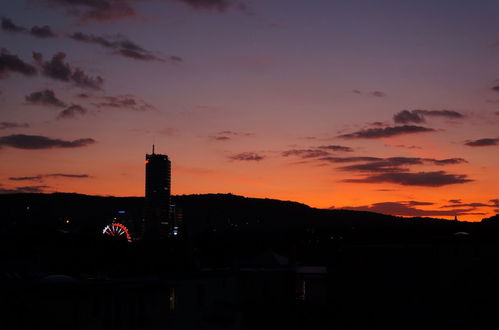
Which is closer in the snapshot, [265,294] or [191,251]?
[265,294]

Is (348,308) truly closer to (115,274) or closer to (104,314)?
(104,314)

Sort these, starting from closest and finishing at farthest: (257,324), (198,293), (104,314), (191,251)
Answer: (104,314)
(198,293)
(257,324)
(191,251)

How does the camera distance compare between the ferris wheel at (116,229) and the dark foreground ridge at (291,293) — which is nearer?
the dark foreground ridge at (291,293)

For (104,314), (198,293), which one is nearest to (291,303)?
(198,293)

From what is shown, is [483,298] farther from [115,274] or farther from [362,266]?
[115,274]

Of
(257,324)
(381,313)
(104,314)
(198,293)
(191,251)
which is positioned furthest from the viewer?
(191,251)

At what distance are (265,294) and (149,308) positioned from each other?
16.1 metres

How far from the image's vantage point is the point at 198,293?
172 ft

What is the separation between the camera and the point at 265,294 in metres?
60.1

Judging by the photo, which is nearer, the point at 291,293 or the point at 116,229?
the point at 291,293

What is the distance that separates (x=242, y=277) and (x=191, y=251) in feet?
27.6

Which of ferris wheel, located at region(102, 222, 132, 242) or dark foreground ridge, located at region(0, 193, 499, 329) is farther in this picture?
ferris wheel, located at region(102, 222, 132, 242)

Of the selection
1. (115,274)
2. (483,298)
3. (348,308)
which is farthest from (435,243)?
(115,274)

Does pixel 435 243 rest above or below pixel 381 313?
above
